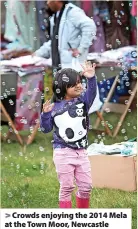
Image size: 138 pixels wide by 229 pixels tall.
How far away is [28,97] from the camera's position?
251 inches

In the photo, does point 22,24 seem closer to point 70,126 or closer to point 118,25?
point 118,25

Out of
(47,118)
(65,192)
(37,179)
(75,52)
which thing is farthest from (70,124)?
(75,52)

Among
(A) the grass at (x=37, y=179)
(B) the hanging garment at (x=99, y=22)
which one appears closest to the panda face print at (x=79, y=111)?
(A) the grass at (x=37, y=179)

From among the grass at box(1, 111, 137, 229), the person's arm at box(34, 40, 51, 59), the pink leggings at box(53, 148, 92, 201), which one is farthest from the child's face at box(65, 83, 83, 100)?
the person's arm at box(34, 40, 51, 59)

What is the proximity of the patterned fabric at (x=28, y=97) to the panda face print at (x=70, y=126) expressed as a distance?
2765 millimetres

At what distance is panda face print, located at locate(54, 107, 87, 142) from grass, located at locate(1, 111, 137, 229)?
67cm

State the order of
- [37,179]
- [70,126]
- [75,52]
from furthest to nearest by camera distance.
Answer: [75,52], [37,179], [70,126]

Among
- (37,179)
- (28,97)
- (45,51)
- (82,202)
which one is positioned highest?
(45,51)

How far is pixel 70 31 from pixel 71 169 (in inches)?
99.9

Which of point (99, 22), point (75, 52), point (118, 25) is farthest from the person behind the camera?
point (99, 22)

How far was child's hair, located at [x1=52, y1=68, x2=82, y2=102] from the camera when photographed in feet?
11.6

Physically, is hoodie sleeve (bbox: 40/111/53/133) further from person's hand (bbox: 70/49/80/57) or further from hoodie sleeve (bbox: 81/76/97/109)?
person's hand (bbox: 70/49/80/57)

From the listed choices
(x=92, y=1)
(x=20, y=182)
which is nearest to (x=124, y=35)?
(x=92, y=1)

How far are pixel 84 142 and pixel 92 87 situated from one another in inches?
11.6
